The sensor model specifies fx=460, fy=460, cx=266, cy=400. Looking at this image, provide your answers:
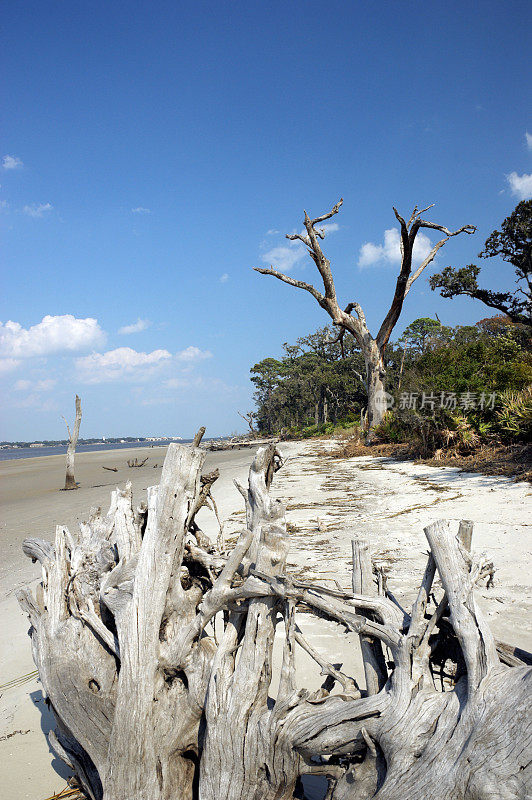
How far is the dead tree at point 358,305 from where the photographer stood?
66.8 feet

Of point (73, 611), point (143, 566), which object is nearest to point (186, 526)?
point (143, 566)

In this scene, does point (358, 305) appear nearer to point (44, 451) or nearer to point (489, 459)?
point (489, 459)

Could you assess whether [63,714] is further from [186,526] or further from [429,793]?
[429,793]

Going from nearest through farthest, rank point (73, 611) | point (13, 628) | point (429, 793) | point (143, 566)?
point (429, 793) → point (143, 566) → point (73, 611) → point (13, 628)

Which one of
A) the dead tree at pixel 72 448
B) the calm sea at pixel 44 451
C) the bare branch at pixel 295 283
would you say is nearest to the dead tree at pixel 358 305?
the bare branch at pixel 295 283

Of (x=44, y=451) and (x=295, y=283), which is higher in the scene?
(x=295, y=283)

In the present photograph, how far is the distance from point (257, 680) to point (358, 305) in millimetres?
21536

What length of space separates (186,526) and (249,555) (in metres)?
0.37

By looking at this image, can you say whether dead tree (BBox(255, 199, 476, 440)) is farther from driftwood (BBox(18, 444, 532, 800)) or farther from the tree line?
driftwood (BBox(18, 444, 532, 800))

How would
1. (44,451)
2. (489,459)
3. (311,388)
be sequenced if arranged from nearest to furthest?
(489,459) → (311,388) → (44,451)

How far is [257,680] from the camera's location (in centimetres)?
205

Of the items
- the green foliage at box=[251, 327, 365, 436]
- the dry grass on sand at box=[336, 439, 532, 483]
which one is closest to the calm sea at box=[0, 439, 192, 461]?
the green foliage at box=[251, 327, 365, 436]

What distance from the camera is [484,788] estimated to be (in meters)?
1.40

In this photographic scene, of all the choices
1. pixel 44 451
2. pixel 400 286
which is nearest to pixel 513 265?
pixel 400 286
